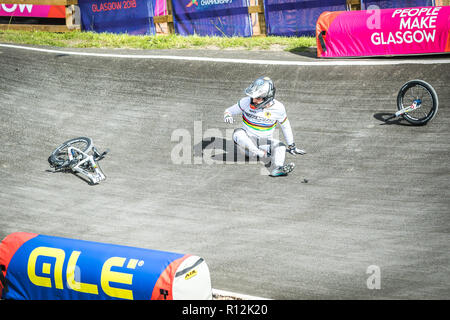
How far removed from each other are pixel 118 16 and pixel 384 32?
13.1 m

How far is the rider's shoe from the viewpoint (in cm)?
1141

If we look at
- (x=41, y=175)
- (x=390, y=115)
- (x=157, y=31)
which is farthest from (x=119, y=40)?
(x=390, y=115)

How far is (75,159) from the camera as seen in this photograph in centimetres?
1258

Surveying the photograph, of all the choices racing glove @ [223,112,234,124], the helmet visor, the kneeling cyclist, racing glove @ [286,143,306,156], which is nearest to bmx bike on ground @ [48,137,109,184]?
racing glove @ [223,112,234,124]

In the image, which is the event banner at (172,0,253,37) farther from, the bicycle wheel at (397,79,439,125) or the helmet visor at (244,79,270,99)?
the helmet visor at (244,79,270,99)

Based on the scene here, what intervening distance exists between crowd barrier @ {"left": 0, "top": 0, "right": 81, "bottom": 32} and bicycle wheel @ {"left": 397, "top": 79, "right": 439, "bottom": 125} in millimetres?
17263

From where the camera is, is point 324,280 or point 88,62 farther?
point 88,62

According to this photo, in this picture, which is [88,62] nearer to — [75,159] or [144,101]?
[144,101]

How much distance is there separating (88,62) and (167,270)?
14313 millimetres

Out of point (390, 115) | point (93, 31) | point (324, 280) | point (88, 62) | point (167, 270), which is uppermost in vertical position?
point (93, 31)

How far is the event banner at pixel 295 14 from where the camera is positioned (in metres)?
19.9

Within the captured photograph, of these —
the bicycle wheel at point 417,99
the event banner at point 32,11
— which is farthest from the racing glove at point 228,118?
the event banner at point 32,11

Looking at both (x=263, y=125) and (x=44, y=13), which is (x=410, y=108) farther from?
(x=44, y=13)
